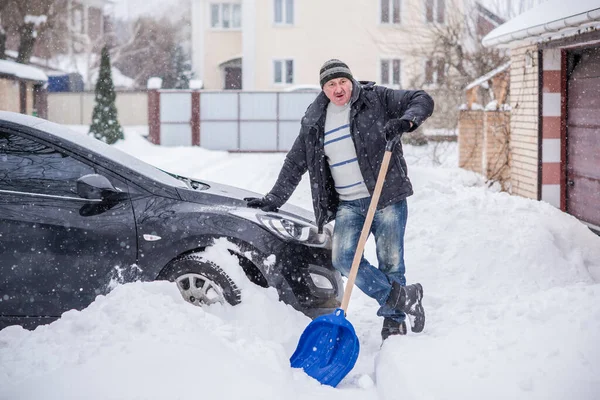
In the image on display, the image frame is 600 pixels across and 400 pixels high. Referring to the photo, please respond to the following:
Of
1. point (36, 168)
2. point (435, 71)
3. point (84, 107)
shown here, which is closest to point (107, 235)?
point (36, 168)

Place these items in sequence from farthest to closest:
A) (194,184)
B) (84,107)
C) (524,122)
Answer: (84,107), (524,122), (194,184)

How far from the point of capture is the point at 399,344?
14.4 feet

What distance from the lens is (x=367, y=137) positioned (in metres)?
4.56

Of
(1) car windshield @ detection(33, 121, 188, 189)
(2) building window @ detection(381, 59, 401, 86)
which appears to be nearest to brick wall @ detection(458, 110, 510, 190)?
(1) car windshield @ detection(33, 121, 188, 189)

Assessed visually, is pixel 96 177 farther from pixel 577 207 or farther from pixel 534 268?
pixel 577 207

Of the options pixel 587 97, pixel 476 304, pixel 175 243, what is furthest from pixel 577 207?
pixel 175 243

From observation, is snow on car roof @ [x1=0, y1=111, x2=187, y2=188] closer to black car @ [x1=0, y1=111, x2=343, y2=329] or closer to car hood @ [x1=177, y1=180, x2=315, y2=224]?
black car @ [x1=0, y1=111, x2=343, y2=329]

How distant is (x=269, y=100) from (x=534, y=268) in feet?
59.3

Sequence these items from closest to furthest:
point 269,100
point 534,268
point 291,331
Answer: point 291,331
point 534,268
point 269,100

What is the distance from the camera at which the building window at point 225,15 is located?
35500mm

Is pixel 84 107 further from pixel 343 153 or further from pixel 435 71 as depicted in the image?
pixel 343 153

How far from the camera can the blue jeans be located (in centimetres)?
468

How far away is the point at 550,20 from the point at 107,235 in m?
5.73

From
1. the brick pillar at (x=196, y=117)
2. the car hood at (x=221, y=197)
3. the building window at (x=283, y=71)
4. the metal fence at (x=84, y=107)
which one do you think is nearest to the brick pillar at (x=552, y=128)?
the car hood at (x=221, y=197)
